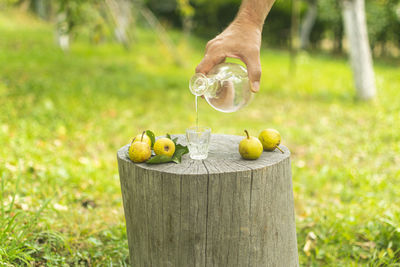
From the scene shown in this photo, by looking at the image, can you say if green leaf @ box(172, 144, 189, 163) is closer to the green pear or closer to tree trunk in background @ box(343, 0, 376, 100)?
the green pear

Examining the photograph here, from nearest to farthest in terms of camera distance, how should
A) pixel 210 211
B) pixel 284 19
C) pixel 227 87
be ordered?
pixel 210 211
pixel 227 87
pixel 284 19

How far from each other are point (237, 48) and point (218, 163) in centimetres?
73

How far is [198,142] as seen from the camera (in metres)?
2.23

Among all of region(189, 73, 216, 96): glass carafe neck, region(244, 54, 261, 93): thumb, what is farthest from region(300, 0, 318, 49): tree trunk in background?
region(189, 73, 216, 96): glass carafe neck

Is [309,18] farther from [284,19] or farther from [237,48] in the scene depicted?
[237,48]

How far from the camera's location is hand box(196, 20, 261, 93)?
2.24 meters

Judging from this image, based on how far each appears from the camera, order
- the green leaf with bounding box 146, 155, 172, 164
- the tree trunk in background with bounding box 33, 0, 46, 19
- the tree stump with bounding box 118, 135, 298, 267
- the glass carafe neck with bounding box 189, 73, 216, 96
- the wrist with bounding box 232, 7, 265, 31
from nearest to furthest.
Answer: the tree stump with bounding box 118, 135, 298, 267, the green leaf with bounding box 146, 155, 172, 164, the glass carafe neck with bounding box 189, 73, 216, 96, the wrist with bounding box 232, 7, 265, 31, the tree trunk in background with bounding box 33, 0, 46, 19

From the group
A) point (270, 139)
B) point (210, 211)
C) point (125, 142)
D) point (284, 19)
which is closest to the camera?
point (210, 211)

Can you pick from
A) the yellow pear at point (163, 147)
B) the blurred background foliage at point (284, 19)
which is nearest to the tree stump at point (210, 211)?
the yellow pear at point (163, 147)

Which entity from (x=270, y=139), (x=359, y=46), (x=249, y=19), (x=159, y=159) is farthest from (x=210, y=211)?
(x=359, y=46)

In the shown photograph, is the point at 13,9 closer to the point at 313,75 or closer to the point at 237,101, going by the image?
the point at 313,75

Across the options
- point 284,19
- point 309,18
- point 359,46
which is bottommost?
point 359,46

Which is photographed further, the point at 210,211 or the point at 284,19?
the point at 284,19

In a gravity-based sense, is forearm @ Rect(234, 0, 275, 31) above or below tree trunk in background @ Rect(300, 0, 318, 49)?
below
